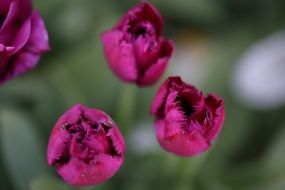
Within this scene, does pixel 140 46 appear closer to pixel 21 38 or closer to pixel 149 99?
Result: pixel 21 38

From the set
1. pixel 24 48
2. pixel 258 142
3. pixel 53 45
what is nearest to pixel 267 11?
pixel 258 142

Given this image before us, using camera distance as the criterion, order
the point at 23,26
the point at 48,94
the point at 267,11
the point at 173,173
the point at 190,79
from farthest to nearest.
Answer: the point at 267,11 < the point at 190,79 < the point at 48,94 < the point at 173,173 < the point at 23,26

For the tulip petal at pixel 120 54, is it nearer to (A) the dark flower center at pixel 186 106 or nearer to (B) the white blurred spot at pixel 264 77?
(A) the dark flower center at pixel 186 106

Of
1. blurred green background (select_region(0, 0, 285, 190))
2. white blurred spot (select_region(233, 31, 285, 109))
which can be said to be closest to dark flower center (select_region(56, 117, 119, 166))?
blurred green background (select_region(0, 0, 285, 190))

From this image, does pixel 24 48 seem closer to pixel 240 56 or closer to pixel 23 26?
pixel 23 26

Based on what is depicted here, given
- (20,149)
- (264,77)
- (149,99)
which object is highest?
(264,77)

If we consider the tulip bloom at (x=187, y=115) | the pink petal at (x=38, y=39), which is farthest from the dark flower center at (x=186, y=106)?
the pink petal at (x=38, y=39)

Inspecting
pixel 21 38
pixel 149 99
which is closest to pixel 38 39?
pixel 21 38
